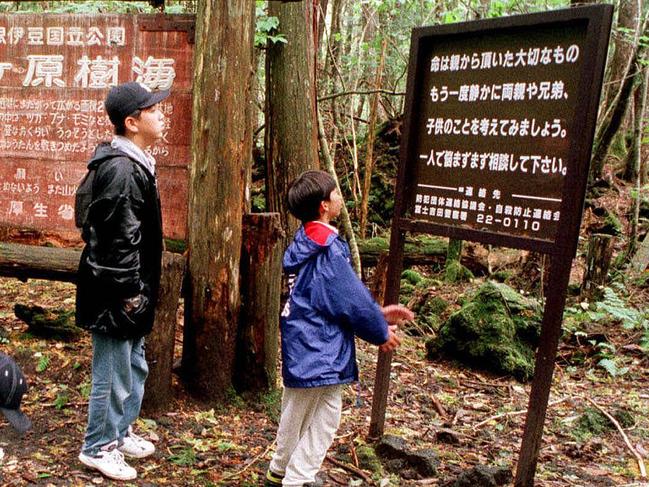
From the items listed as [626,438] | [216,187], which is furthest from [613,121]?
[216,187]

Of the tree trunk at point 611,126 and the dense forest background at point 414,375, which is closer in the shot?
the dense forest background at point 414,375

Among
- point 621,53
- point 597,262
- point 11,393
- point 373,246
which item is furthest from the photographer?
point 621,53

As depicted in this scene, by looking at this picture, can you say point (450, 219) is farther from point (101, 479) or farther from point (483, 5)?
point (483, 5)

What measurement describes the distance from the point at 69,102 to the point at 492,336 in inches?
182

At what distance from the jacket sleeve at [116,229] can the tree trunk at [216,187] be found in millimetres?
1048

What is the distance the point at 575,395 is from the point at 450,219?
2.99 m

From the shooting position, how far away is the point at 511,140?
11.6 ft

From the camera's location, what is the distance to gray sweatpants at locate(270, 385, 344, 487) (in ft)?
10.8

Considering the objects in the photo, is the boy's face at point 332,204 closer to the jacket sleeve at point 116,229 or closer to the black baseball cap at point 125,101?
the jacket sleeve at point 116,229

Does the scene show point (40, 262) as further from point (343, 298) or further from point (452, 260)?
point (452, 260)

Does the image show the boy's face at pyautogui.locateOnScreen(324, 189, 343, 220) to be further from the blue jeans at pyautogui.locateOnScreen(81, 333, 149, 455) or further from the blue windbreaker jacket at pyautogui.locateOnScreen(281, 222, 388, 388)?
the blue jeans at pyautogui.locateOnScreen(81, 333, 149, 455)

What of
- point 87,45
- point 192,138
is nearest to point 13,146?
point 87,45

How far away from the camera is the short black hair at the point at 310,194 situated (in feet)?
10.5

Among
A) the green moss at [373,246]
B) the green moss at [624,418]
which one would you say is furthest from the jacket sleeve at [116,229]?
the green moss at [373,246]
